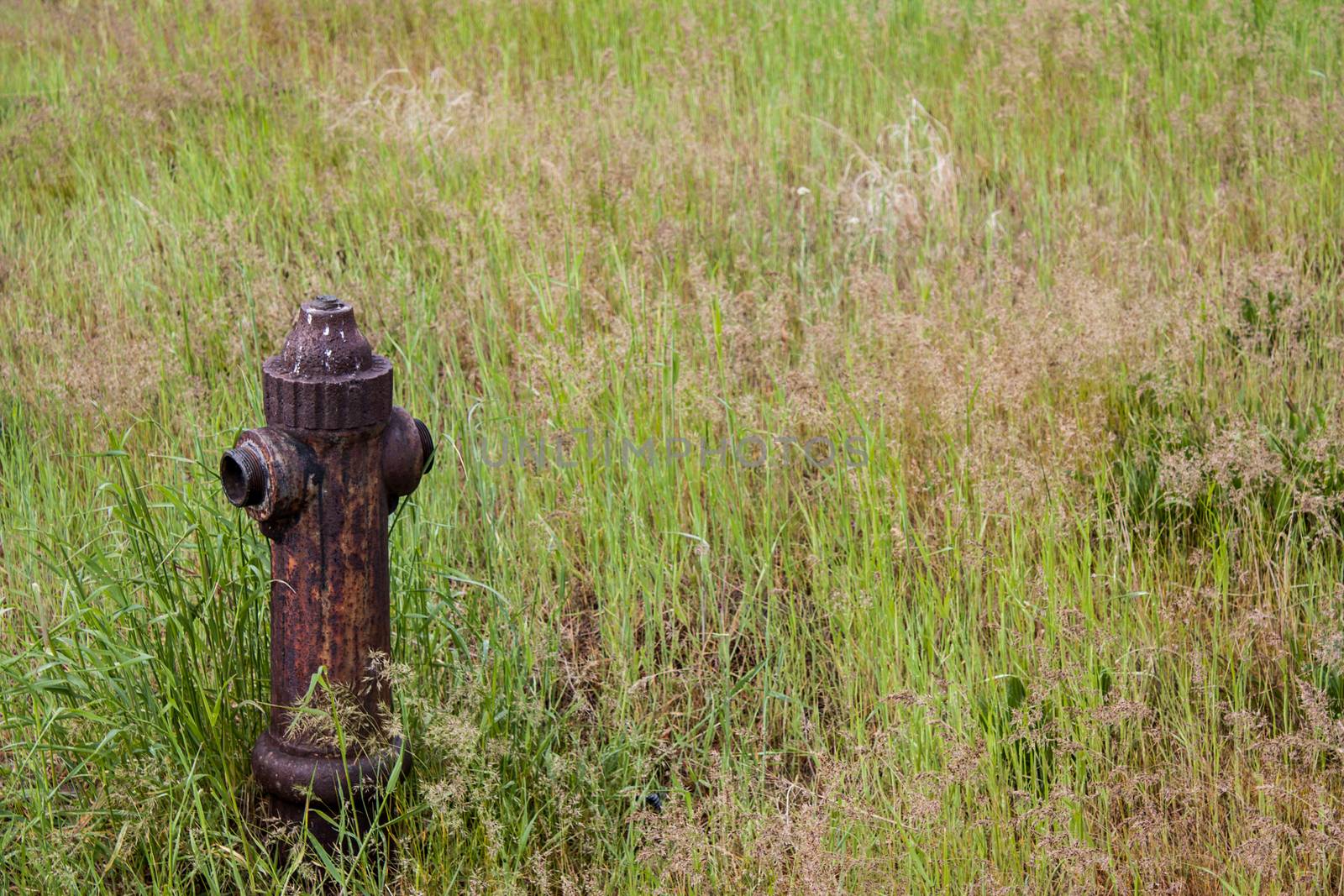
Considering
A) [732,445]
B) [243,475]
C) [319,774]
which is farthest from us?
[732,445]

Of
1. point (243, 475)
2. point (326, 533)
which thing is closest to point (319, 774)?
point (326, 533)

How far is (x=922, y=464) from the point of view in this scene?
10.0ft

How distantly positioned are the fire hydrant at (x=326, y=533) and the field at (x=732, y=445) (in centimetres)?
11

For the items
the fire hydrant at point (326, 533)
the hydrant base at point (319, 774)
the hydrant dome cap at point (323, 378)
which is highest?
the hydrant dome cap at point (323, 378)

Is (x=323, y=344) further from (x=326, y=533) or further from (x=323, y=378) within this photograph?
(x=326, y=533)

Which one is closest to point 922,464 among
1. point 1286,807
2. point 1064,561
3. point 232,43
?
point 1064,561

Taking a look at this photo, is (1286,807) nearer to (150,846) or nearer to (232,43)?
(150,846)

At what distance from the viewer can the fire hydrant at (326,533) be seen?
189 cm

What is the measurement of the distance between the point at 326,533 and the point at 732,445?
4.26 ft

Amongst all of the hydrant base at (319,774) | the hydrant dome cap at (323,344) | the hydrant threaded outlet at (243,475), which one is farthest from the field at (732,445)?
the hydrant dome cap at (323,344)

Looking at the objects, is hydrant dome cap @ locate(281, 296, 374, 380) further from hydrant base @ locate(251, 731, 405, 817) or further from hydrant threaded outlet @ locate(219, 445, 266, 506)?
hydrant base @ locate(251, 731, 405, 817)

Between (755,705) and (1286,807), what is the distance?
3.05 feet

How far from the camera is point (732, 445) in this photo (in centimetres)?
306

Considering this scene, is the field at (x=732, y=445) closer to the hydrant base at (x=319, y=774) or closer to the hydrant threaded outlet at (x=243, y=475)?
the hydrant base at (x=319, y=774)
